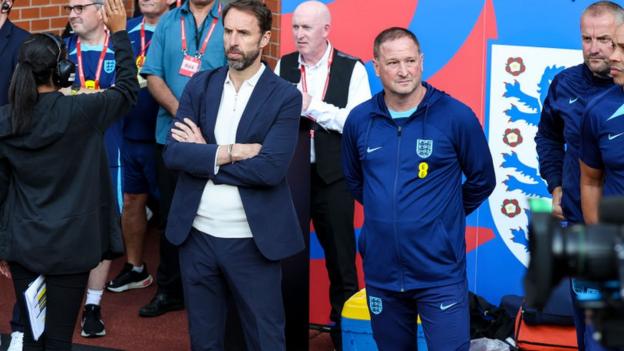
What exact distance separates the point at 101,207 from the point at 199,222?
0.57m

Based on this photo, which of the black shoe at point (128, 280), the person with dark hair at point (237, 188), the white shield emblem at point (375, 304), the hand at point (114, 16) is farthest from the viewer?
the black shoe at point (128, 280)

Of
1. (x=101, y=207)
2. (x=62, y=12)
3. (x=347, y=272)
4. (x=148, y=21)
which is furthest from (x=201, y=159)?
(x=62, y=12)

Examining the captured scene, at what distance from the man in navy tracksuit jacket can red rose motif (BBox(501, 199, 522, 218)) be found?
58.3 inches

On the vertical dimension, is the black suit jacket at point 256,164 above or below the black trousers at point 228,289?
above

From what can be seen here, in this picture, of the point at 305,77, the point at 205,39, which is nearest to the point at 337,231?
the point at 305,77

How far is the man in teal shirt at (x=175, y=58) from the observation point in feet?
22.4

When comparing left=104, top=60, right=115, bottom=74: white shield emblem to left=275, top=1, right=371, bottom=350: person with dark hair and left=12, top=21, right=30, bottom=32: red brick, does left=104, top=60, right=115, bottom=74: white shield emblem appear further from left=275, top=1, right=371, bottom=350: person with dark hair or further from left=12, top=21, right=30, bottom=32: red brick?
left=12, top=21, right=30, bottom=32: red brick

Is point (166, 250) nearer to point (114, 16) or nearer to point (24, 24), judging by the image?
point (114, 16)

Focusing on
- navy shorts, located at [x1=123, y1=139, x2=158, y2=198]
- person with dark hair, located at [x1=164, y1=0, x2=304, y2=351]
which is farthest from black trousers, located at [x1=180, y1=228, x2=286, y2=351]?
navy shorts, located at [x1=123, y1=139, x2=158, y2=198]

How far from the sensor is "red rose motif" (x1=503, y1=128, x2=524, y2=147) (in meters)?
6.43

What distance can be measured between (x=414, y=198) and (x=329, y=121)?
1634 mm

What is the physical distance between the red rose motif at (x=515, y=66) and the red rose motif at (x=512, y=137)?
32 cm

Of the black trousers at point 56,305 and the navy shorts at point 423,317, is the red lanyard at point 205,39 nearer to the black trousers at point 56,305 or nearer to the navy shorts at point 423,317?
the black trousers at point 56,305

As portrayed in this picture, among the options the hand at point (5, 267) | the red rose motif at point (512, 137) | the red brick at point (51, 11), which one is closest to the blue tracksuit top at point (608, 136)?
the red rose motif at point (512, 137)
